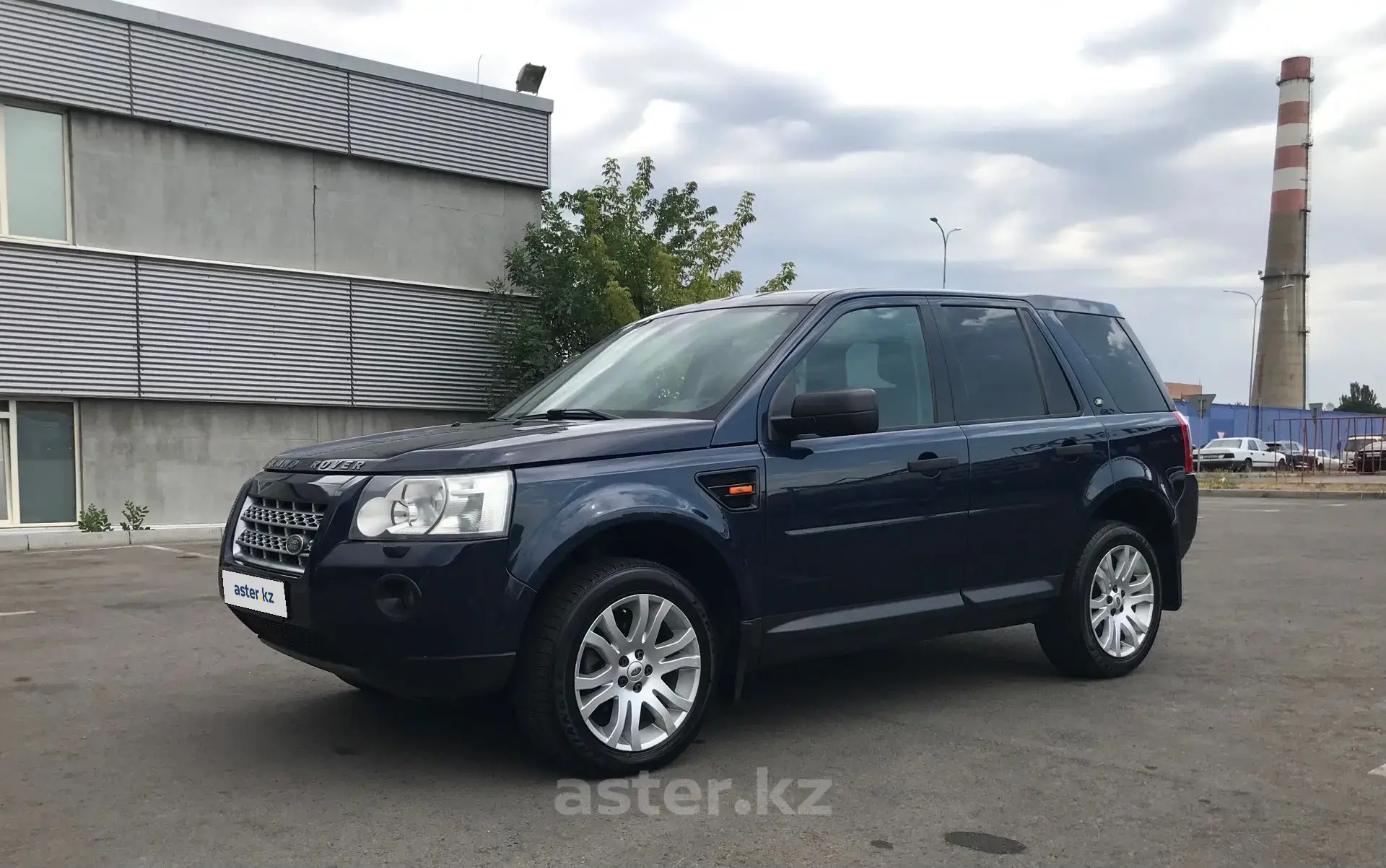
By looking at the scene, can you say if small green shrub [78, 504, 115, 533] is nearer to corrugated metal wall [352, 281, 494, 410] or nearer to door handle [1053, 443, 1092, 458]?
corrugated metal wall [352, 281, 494, 410]

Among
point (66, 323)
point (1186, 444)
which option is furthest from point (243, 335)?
point (1186, 444)

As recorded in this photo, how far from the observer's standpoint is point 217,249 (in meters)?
19.1

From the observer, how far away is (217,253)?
755 inches

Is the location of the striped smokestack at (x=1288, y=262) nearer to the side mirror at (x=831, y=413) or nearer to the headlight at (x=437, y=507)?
the side mirror at (x=831, y=413)

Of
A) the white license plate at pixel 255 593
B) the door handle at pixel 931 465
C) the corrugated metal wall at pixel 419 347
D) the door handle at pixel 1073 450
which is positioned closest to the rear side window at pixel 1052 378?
the door handle at pixel 1073 450

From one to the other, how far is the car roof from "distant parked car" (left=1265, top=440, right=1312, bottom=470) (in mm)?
40368

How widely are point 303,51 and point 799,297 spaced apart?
55.9 feet

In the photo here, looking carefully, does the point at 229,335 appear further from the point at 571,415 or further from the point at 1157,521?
the point at 1157,521

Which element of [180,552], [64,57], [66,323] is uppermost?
[64,57]

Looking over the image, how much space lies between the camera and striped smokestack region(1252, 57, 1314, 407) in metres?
70.3

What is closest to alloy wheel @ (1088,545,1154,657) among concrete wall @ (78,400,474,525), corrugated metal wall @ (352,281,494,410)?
concrete wall @ (78,400,474,525)

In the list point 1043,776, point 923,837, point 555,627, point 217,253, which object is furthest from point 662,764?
point 217,253

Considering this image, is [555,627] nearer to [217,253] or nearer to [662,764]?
[662,764]

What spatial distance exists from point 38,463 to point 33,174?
4.24 m
